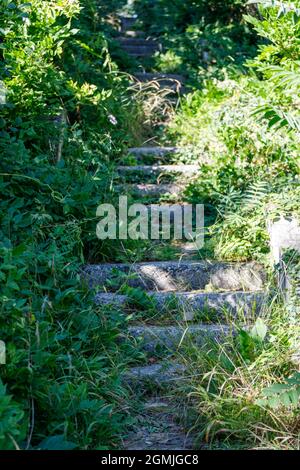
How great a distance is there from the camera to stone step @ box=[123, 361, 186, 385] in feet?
12.8

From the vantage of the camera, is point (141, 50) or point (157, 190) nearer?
point (157, 190)

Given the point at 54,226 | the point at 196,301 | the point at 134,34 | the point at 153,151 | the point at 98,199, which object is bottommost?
the point at 196,301

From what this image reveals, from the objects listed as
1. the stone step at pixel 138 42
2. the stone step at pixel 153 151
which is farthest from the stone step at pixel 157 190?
the stone step at pixel 138 42

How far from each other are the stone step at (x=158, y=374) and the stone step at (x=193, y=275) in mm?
947

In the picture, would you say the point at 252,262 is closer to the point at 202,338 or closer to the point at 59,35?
the point at 202,338

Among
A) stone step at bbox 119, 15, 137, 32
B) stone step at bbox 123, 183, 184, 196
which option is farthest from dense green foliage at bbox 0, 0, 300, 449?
stone step at bbox 119, 15, 137, 32

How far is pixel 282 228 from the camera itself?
473 cm

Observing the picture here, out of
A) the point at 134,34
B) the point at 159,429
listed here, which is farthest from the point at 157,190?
the point at 134,34

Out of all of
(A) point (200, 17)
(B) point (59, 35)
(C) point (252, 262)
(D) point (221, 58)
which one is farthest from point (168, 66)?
(C) point (252, 262)

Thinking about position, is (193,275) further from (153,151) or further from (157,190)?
(153,151)

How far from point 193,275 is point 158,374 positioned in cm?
111

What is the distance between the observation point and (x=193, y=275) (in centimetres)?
491

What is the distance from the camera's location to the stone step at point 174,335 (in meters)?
4.11
